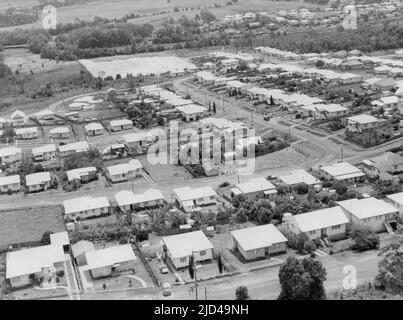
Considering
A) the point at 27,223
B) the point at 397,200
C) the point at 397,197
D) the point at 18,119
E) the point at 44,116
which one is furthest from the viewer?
the point at 44,116

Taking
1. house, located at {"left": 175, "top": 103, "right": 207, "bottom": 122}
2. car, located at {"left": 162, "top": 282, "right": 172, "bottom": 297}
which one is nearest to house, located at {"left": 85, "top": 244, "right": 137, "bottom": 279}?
car, located at {"left": 162, "top": 282, "right": 172, "bottom": 297}

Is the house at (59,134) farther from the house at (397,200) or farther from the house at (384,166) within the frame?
the house at (397,200)

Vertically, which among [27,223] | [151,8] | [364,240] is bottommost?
[27,223]

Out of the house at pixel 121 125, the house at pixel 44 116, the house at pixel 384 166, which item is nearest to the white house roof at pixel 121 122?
the house at pixel 121 125

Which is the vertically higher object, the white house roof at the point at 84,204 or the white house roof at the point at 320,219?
the white house roof at the point at 320,219

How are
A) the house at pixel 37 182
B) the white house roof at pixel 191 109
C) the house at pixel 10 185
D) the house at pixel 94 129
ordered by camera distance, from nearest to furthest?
the house at pixel 37 182
the house at pixel 10 185
the house at pixel 94 129
the white house roof at pixel 191 109

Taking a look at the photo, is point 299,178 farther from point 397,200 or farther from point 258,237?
point 258,237

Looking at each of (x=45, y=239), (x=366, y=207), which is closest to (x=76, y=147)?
(x=45, y=239)
